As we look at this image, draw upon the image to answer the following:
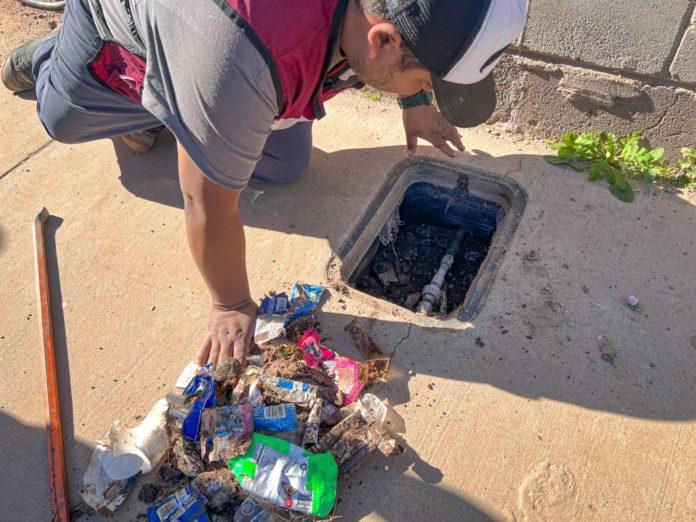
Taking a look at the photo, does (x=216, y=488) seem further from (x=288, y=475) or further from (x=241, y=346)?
(x=241, y=346)

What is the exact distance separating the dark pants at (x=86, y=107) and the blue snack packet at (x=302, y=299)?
0.65 metres

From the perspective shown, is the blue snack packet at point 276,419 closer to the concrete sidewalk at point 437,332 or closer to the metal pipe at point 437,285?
the concrete sidewalk at point 437,332

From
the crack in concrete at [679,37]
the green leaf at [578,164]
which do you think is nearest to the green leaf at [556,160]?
the green leaf at [578,164]

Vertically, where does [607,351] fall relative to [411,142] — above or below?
below

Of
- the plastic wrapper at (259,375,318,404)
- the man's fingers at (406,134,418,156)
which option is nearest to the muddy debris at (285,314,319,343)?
the plastic wrapper at (259,375,318,404)

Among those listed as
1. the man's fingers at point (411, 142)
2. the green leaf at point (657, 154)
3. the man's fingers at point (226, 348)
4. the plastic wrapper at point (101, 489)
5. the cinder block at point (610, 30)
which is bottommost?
the plastic wrapper at point (101, 489)

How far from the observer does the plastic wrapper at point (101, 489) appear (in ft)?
5.77

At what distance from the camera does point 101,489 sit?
5.83 feet

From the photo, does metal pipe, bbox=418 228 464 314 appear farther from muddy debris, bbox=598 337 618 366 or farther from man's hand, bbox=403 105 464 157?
muddy debris, bbox=598 337 618 366

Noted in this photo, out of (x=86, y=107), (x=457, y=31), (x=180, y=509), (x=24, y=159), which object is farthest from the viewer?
(x=24, y=159)

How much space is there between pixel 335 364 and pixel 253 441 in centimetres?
40

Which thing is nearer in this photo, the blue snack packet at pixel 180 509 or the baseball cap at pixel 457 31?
the baseball cap at pixel 457 31

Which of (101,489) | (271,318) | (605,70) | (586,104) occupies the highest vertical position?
(605,70)

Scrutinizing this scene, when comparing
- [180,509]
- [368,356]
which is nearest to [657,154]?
[368,356]
